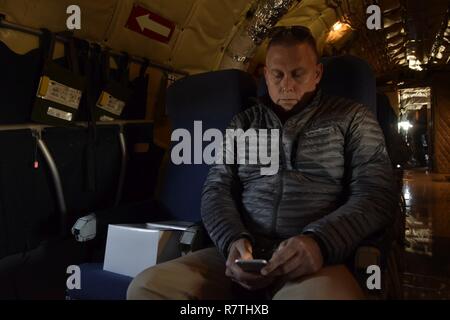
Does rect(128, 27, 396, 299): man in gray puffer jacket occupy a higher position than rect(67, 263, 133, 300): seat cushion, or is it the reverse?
rect(128, 27, 396, 299): man in gray puffer jacket

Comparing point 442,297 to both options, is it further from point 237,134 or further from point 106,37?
point 106,37

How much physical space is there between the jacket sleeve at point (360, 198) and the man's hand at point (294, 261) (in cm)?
6

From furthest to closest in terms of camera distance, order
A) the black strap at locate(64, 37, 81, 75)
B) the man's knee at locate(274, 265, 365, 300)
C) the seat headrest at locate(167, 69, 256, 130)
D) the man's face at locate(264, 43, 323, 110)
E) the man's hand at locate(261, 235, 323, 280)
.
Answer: the black strap at locate(64, 37, 81, 75) → the seat headrest at locate(167, 69, 256, 130) → the man's face at locate(264, 43, 323, 110) → the man's hand at locate(261, 235, 323, 280) → the man's knee at locate(274, 265, 365, 300)

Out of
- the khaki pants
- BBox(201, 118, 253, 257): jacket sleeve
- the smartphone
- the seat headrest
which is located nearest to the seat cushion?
the khaki pants

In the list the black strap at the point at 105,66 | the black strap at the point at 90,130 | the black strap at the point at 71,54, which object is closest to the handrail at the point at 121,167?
the black strap at the point at 90,130

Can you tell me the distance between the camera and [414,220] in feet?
14.6

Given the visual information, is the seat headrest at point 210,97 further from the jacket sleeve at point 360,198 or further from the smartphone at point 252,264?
the smartphone at point 252,264

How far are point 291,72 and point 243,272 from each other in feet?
2.61

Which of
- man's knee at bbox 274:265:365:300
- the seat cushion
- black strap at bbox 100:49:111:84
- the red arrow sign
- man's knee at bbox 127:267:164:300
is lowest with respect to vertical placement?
the seat cushion

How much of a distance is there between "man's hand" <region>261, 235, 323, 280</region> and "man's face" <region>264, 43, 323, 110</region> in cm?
62

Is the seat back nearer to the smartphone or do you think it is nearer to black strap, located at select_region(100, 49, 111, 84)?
black strap, located at select_region(100, 49, 111, 84)

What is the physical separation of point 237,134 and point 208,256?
1.74 feet

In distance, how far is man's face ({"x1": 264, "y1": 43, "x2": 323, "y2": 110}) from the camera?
147cm
